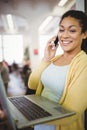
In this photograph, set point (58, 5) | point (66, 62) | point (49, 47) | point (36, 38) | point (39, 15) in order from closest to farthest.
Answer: point (66, 62) → point (49, 47) → point (58, 5) → point (39, 15) → point (36, 38)

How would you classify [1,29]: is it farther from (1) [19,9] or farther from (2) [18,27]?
(1) [19,9]

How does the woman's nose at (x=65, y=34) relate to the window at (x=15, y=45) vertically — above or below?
above

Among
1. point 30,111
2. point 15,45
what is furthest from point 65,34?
point 15,45

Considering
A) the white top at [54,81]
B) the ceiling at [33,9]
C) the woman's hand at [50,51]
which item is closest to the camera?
the white top at [54,81]

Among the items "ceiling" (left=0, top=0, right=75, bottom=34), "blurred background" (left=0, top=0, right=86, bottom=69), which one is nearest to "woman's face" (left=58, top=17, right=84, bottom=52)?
"blurred background" (left=0, top=0, right=86, bottom=69)

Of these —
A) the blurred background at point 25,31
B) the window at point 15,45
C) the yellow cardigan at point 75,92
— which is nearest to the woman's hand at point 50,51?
the yellow cardigan at point 75,92

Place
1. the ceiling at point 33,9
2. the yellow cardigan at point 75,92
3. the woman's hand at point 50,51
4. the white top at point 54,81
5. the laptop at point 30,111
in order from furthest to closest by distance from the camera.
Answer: the ceiling at point 33,9 → the woman's hand at point 50,51 → the white top at point 54,81 → the yellow cardigan at point 75,92 → the laptop at point 30,111

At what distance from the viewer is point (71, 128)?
1099mm

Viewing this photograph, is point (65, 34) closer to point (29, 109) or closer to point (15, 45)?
point (29, 109)

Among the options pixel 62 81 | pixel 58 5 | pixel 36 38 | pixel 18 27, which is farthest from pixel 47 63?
pixel 18 27

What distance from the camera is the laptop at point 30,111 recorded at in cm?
76

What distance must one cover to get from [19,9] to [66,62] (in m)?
4.56

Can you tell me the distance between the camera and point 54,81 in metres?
1.09

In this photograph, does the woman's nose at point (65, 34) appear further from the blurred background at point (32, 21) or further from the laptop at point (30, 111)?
the blurred background at point (32, 21)
